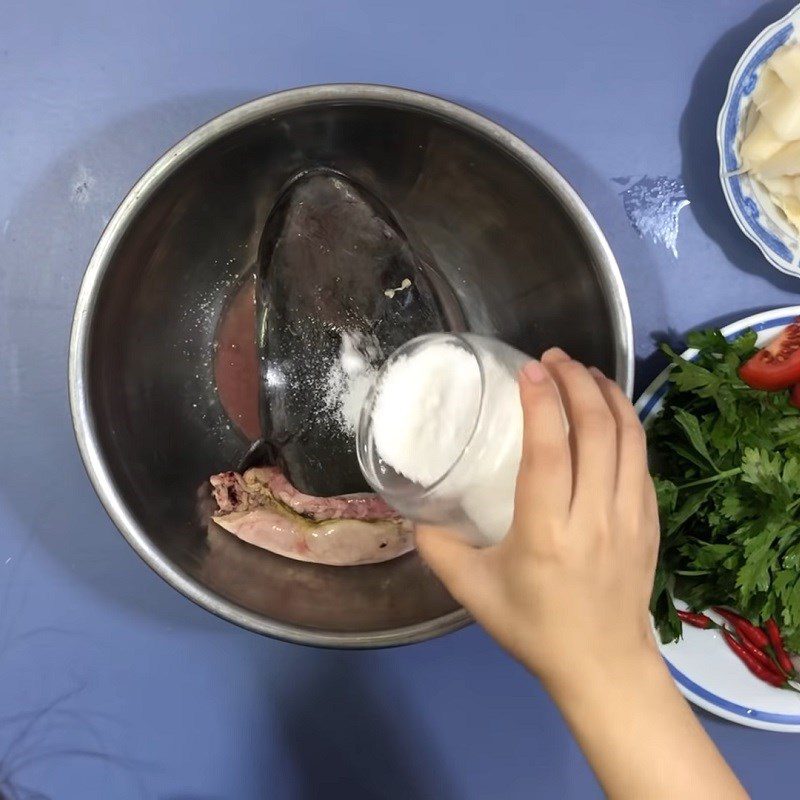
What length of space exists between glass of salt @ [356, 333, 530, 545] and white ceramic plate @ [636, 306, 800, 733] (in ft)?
1.13

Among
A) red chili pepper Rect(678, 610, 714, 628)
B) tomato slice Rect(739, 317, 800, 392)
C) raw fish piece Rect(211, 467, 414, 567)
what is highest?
tomato slice Rect(739, 317, 800, 392)

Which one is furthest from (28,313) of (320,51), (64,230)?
(320,51)

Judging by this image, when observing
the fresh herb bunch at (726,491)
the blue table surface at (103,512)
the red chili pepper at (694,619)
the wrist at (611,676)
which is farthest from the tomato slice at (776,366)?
the wrist at (611,676)

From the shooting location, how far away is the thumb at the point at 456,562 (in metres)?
0.54

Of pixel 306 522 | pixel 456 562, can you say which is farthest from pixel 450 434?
pixel 306 522

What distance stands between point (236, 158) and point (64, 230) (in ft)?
0.85

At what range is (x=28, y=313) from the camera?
2.90 ft

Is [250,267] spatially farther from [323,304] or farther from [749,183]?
[749,183]

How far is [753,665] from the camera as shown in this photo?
0.84 m

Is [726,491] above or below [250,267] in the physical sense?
below

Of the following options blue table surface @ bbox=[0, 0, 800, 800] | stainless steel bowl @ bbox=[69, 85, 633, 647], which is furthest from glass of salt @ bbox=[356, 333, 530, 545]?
blue table surface @ bbox=[0, 0, 800, 800]

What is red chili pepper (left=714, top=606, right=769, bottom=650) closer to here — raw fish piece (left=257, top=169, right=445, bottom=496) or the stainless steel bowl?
the stainless steel bowl

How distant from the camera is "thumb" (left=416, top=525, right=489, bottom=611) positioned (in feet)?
1.78

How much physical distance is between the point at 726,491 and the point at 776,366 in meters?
0.14
